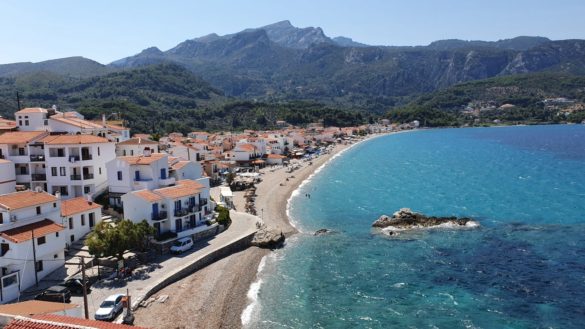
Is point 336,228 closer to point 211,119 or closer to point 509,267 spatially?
point 509,267

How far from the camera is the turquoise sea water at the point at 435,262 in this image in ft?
89.6

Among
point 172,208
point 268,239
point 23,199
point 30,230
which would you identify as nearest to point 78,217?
point 23,199

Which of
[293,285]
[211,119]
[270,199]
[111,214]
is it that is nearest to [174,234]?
[111,214]

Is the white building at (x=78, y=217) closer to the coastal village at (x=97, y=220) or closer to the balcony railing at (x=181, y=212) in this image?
the coastal village at (x=97, y=220)

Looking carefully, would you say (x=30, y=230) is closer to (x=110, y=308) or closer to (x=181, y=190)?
(x=110, y=308)

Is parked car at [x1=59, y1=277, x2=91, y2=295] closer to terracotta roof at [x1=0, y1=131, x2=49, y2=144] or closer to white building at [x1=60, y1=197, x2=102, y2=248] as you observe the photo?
white building at [x1=60, y1=197, x2=102, y2=248]

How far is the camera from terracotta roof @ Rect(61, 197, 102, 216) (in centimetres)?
3441

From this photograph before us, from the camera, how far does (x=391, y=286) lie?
3136 cm

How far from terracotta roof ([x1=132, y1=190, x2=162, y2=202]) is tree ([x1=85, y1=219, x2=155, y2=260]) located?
3967mm

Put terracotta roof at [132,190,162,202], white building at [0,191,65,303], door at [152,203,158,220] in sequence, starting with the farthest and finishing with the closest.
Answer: door at [152,203,158,220] → terracotta roof at [132,190,162,202] → white building at [0,191,65,303]

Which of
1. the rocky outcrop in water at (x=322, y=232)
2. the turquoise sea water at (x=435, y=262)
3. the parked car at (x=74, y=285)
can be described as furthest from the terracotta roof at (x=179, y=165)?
the parked car at (x=74, y=285)

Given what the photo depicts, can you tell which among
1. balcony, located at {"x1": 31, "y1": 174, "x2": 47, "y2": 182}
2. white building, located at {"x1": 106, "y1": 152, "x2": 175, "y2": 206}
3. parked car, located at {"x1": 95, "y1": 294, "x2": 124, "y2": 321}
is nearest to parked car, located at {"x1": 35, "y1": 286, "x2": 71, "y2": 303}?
parked car, located at {"x1": 95, "y1": 294, "x2": 124, "y2": 321}

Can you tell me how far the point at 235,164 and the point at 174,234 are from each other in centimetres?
4921

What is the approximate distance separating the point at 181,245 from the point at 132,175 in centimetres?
914
